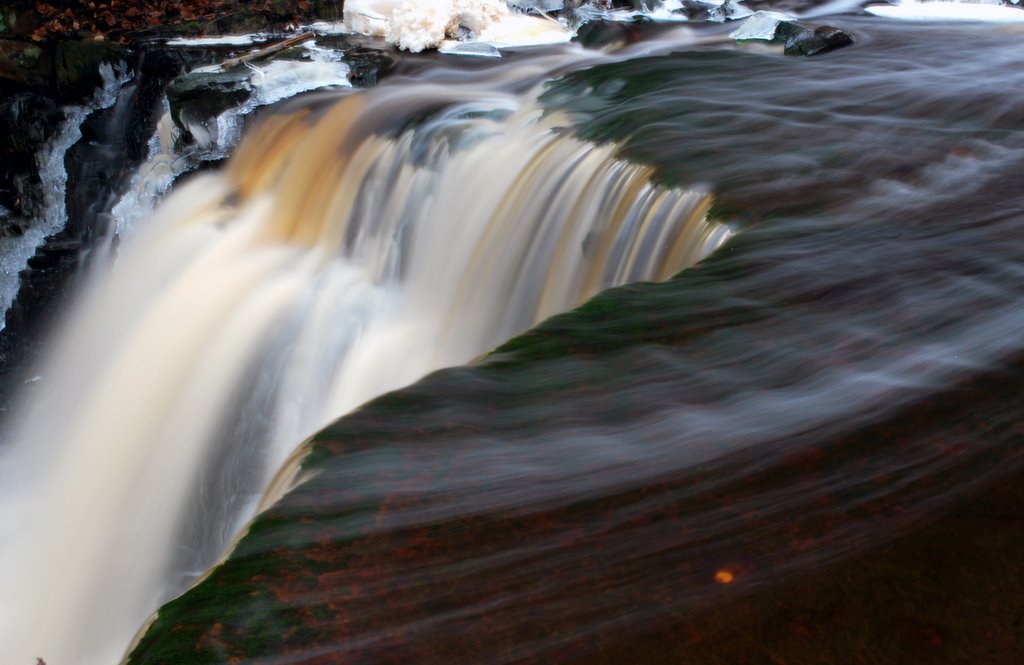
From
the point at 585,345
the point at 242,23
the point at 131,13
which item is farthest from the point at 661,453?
the point at 131,13

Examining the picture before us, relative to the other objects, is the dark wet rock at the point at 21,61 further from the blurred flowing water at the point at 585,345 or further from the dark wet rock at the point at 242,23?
the blurred flowing water at the point at 585,345

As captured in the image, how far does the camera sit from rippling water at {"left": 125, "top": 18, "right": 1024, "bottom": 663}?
1.75 metres

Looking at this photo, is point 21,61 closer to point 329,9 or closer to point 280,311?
point 329,9

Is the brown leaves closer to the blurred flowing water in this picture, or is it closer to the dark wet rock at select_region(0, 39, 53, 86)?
the dark wet rock at select_region(0, 39, 53, 86)

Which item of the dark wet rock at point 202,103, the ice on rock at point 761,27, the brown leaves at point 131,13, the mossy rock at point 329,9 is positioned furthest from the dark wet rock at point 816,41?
the brown leaves at point 131,13

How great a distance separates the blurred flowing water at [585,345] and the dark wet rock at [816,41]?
138 millimetres

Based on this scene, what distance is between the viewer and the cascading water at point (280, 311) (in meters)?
4.13

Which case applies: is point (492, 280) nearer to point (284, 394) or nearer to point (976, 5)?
point (284, 394)

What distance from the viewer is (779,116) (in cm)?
521

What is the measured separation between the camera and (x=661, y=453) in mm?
2252

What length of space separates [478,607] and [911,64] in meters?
5.44

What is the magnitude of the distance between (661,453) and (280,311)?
10.5 feet

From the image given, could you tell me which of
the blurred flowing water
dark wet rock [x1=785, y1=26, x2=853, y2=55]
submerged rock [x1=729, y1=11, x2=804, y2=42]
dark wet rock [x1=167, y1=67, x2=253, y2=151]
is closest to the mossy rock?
dark wet rock [x1=167, y1=67, x2=253, y2=151]

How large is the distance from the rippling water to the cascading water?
827mm
